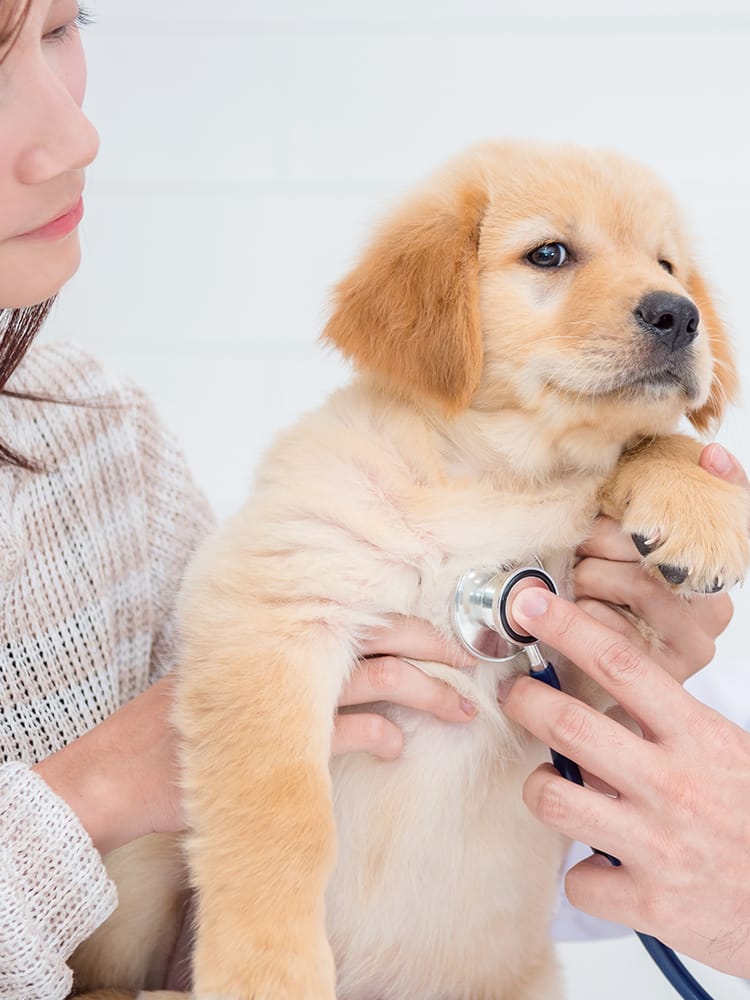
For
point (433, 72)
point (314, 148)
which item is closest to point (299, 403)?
point (314, 148)

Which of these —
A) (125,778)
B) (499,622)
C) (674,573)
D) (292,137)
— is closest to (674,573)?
(674,573)

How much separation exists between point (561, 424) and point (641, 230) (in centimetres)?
32

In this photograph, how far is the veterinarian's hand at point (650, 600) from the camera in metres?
1.52

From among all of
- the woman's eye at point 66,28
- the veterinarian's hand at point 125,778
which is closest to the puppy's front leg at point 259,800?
the veterinarian's hand at point 125,778

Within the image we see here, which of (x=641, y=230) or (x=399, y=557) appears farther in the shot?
(x=641, y=230)

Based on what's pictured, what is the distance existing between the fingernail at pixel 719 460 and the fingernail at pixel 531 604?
306mm

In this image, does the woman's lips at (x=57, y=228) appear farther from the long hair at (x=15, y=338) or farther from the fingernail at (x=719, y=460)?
the fingernail at (x=719, y=460)

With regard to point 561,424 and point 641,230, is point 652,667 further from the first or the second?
point 641,230

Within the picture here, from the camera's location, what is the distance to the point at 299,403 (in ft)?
10.5

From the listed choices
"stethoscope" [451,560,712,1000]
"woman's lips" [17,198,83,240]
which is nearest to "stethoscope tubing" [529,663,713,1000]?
"stethoscope" [451,560,712,1000]

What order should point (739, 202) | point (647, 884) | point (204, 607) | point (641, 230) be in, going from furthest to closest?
point (739, 202), point (641, 230), point (204, 607), point (647, 884)

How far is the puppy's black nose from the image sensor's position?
1.47 meters

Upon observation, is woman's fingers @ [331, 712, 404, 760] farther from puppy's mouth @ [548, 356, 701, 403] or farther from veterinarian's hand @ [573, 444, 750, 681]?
puppy's mouth @ [548, 356, 701, 403]

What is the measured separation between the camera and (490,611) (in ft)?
4.76
